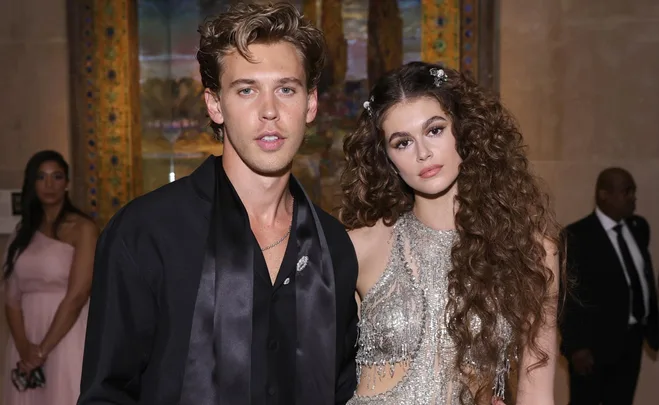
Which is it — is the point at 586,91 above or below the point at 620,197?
above

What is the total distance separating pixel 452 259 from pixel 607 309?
2832 mm

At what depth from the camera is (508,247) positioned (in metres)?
3.12

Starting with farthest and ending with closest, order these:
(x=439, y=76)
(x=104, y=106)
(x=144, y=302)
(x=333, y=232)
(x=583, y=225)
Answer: (x=104, y=106)
(x=583, y=225)
(x=439, y=76)
(x=333, y=232)
(x=144, y=302)

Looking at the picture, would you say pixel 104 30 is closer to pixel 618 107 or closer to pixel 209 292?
pixel 618 107

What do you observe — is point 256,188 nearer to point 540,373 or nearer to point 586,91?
point 540,373

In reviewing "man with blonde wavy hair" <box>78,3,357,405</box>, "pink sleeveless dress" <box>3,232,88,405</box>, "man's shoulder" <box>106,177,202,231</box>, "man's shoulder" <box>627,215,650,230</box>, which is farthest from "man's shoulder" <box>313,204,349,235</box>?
"man's shoulder" <box>627,215,650,230</box>

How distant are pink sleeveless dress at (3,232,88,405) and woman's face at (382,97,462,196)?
3.09 m

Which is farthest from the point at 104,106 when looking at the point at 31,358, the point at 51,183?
the point at 31,358

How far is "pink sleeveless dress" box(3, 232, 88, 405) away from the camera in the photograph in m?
5.51

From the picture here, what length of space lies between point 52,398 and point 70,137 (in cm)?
187

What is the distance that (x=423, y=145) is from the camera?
307 cm

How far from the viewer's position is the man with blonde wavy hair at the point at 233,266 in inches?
94.9

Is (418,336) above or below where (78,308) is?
above

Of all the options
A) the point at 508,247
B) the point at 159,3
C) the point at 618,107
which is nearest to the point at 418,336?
the point at 508,247
